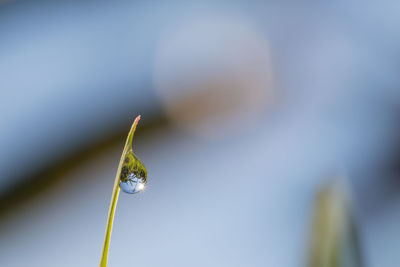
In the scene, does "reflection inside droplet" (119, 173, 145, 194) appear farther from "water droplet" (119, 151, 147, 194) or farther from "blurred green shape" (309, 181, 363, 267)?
"blurred green shape" (309, 181, 363, 267)

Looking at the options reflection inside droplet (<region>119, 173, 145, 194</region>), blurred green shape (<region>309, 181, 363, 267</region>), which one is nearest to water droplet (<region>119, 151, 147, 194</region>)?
reflection inside droplet (<region>119, 173, 145, 194</region>)

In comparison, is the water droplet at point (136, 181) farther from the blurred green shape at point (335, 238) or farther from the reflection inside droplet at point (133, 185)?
the blurred green shape at point (335, 238)

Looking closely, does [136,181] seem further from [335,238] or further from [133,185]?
[335,238]

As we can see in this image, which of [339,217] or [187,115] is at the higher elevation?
[187,115]

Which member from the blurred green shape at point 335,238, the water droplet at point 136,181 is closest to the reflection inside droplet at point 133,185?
the water droplet at point 136,181

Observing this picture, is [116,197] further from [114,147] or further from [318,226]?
[114,147]

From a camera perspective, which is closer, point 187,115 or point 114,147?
point 114,147

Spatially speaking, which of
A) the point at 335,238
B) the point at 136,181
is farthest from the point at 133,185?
the point at 335,238

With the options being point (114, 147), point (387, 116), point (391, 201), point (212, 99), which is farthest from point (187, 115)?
point (391, 201)
